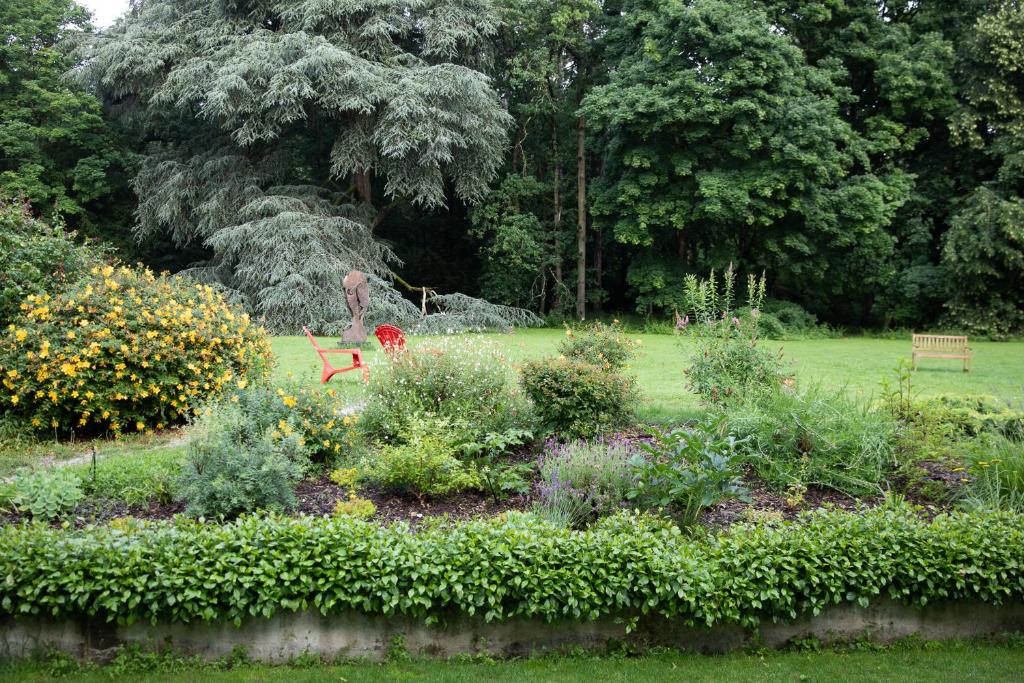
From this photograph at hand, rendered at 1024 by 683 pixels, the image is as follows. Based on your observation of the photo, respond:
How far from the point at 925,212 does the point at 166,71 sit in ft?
73.7

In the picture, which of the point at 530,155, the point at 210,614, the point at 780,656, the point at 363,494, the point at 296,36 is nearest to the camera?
the point at 210,614

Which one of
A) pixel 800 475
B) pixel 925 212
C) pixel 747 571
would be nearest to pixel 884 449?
pixel 800 475

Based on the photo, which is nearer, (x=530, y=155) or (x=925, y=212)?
(x=925, y=212)

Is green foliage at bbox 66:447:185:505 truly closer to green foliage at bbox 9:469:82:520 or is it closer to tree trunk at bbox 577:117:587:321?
green foliage at bbox 9:469:82:520

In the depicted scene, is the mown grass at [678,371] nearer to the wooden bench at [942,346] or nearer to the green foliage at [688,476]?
the wooden bench at [942,346]

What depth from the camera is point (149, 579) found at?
3.64 meters

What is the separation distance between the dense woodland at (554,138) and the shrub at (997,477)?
1596 cm

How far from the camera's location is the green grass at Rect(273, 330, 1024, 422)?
30.2 feet

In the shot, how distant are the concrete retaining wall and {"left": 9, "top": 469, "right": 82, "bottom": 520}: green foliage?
40.3 inches

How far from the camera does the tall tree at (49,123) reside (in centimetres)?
2319

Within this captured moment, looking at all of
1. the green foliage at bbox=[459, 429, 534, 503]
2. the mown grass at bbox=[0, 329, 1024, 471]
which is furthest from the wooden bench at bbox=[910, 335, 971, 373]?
the green foliage at bbox=[459, 429, 534, 503]

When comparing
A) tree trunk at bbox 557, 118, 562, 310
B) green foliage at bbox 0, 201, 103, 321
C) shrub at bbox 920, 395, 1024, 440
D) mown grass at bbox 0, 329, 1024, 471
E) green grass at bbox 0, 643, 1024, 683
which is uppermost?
tree trunk at bbox 557, 118, 562, 310

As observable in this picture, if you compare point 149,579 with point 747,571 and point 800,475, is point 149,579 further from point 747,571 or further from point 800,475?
point 800,475

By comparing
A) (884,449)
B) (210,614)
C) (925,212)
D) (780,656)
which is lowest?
(780,656)
